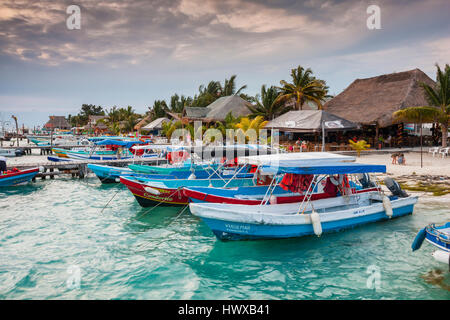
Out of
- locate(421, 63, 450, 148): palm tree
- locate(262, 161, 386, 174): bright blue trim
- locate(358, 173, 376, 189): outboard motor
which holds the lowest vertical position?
locate(358, 173, 376, 189): outboard motor

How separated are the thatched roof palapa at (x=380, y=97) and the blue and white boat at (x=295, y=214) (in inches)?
743

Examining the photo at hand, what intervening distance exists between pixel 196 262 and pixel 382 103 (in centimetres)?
2601

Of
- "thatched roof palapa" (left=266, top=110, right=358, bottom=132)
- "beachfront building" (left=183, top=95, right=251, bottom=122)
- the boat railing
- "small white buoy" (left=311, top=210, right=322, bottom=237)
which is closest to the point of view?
the boat railing

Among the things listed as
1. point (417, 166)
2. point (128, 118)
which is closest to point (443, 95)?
→ point (417, 166)

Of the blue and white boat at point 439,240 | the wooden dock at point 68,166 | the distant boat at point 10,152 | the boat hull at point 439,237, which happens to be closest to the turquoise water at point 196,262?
the blue and white boat at point 439,240

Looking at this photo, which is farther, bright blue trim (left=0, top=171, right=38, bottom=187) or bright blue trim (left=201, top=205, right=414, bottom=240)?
bright blue trim (left=0, top=171, right=38, bottom=187)

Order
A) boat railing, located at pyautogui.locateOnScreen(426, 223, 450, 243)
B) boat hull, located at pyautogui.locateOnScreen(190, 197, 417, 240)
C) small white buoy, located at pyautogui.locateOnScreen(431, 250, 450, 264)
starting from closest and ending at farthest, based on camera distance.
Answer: small white buoy, located at pyautogui.locateOnScreen(431, 250, 450, 264), boat railing, located at pyautogui.locateOnScreen(426, 223, 450, 243), boat hull, located at pyautogui.locateOnScreen(190, 197, 417, 240)

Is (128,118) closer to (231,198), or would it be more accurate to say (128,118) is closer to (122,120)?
(122,120)

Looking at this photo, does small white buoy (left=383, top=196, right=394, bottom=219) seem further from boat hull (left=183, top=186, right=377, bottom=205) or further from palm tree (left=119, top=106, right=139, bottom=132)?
palm tree (left=119, top=106, right=139, bottom=132)

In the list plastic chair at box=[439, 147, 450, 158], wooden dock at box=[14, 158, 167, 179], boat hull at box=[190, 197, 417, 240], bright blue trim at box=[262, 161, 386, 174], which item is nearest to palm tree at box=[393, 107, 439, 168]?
plastic chair at box=[439, 147, 450, 158]

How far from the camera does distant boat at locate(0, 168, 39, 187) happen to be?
60.2 feet

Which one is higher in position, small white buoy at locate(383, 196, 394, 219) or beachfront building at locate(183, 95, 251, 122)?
beachfront building at locate(183, 95, 251, 122)

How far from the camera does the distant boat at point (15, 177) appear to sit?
1834 centimetres

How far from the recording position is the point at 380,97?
97.2ft
